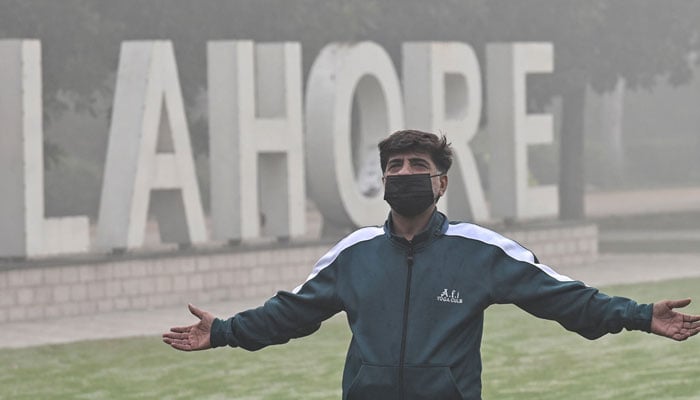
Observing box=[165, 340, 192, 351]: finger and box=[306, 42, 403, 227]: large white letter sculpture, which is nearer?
box=[165, 340, 192, 351]: finger

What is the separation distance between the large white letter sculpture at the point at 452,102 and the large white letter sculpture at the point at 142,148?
4.33m

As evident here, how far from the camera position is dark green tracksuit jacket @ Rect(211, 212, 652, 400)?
5.87 metres

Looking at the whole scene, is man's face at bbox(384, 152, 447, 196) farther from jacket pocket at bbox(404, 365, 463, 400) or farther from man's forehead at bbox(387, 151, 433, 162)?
jacket pocket at bbox(404, 365, 463, 400)

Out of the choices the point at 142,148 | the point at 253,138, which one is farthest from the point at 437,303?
the point at 253,138

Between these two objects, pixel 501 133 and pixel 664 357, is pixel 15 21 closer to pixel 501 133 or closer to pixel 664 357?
pixel 501 133

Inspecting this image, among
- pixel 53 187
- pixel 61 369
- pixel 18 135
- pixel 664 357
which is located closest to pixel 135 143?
pixel 18 135

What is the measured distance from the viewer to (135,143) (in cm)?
2036

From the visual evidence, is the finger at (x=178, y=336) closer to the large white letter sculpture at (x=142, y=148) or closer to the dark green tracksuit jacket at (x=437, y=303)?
the dark green tracksuit jacket at (x=437, y=303)

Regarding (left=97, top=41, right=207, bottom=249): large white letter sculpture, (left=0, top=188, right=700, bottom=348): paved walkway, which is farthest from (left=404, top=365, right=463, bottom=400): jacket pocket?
(left=97, top=41, right=207, bottom=249): large white letter sculpture

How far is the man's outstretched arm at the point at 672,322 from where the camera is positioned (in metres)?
5.92

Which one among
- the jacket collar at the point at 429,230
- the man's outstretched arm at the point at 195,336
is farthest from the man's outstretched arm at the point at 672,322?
the man's outstretched arm at the point at 195,336

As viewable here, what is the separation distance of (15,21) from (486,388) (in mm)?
13062

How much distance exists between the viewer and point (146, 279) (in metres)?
20.1

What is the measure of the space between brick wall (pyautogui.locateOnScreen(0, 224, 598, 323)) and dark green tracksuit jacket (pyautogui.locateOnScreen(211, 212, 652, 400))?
13.1 meters
